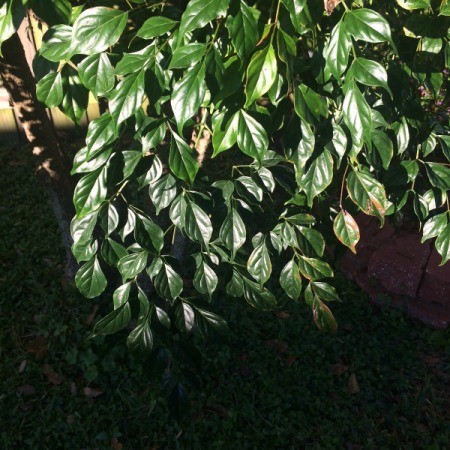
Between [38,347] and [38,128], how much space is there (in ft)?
3.49

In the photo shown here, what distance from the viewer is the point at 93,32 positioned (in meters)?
1.21

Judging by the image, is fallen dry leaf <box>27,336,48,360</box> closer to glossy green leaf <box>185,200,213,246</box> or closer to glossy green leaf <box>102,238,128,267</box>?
glossy green leaf <box>102,238,128,267</box>

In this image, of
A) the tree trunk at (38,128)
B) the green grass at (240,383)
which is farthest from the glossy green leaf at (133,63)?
the green grass at (240,383)

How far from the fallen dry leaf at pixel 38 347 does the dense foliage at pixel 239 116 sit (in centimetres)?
116

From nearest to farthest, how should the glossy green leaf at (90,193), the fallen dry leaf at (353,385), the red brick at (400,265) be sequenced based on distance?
the glossy green leaf at (90,193)
the fallen dry leaf at (353,385)
the red brick at (400,265)

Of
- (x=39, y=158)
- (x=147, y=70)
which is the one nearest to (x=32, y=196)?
(x=39, y=158)

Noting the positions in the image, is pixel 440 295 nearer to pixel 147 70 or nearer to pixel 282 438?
pixel 282 438

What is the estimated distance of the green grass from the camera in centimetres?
252

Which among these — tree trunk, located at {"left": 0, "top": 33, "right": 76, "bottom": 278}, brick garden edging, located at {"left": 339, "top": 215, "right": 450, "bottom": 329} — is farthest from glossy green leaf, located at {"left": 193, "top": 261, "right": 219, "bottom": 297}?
brick garden edging, located at {"left": 339, "top": 215, "right": 450, "bottom": 329}

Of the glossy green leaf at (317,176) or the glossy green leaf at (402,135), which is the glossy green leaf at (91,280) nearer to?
the glossy green leaf at (317,176)

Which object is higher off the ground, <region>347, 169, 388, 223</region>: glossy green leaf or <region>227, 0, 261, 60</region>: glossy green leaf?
<region>227, 0, 261, 60</region>: glossy green leaf

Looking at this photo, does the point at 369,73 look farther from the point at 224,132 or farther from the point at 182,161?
the point at 182,161

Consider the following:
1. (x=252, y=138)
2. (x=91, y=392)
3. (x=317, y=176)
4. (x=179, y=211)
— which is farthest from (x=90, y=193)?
(x=91, y=392)

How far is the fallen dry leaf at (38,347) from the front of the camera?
110 inches
